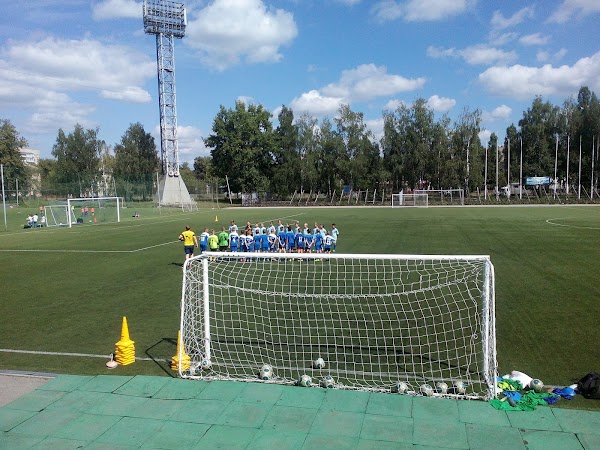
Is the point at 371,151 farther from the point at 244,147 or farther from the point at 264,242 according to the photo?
the point at 264,242

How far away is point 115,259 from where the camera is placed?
62.0ft

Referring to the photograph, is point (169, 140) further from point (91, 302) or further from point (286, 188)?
point (91, 302)

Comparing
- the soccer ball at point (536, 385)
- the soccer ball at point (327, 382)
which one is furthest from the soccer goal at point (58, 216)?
the soccer ball at point (536, 385)

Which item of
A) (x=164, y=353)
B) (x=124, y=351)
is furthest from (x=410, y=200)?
(x=124, y=351)

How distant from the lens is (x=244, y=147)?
249 feet

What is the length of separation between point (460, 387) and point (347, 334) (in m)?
3.03

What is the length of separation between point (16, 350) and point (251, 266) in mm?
8145

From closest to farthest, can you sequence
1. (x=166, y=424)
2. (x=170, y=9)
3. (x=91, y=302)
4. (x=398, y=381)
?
1. (x=166, y=424)
2. (x=398, y=381)
3. (x=91, y=302)
4. (x=170, y=9)

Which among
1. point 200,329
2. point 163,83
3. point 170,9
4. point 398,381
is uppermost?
point 170,9

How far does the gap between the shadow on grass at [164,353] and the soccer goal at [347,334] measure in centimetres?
37

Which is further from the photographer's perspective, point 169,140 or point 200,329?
point 169,140

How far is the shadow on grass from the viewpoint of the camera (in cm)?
772

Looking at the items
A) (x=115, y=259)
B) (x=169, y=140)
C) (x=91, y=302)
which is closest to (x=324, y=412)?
(x=91, y=302)

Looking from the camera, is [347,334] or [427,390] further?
[347,334]
